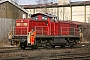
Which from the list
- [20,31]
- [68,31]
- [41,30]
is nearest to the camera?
[20,31]

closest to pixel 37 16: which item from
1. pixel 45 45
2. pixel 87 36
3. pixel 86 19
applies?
pixel 45 45

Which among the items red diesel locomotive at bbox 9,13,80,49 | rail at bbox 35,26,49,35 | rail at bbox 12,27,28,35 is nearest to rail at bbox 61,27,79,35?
red diesel locomotive at bbox 9,13,80,49

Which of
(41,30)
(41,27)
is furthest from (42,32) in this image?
(41,27)

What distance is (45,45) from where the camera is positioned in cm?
2336

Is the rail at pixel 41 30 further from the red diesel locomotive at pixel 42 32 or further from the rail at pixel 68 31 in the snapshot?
the rail at pixel 68 31

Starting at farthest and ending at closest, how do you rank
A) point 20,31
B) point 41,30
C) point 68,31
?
point 68,31, point 41,30, point 20,31

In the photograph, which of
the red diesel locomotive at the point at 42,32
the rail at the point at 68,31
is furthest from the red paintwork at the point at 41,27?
the rail at the point at 68,31

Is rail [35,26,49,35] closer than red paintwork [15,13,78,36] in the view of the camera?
No

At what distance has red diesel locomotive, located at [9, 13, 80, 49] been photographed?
22.4 meters

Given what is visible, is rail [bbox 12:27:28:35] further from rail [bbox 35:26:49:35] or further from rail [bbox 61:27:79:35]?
rail [bbox 61:27:79:35]

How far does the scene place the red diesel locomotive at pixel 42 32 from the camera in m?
22.4

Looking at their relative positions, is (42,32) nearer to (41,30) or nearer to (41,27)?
(41,30)

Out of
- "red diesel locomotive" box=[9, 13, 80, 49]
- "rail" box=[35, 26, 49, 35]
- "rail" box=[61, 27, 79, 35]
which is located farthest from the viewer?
"rail" box=[61, 27, 79, 35]

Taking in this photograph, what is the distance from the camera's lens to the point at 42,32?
23328 millimetres
